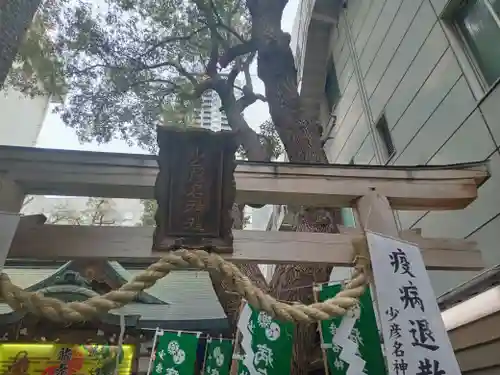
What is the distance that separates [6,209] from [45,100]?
20.6m

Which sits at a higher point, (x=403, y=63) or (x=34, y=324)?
(x=403, y=63)

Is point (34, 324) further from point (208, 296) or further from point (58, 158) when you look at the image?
point (58, 158)

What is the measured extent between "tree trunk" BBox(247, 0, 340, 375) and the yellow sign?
2.80 m

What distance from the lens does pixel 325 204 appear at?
3561 millimetres

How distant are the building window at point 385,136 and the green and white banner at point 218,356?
439cm

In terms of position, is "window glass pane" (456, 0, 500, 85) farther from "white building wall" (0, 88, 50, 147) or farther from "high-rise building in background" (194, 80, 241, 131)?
"white building wall" (0, 88, 50, 147)

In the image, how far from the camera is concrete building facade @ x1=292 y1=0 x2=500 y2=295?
452 cm

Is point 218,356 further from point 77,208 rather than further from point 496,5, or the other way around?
point 77,208

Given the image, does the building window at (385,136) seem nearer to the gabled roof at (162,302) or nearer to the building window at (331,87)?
the building window at (331,87)

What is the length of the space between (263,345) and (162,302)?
303 cm

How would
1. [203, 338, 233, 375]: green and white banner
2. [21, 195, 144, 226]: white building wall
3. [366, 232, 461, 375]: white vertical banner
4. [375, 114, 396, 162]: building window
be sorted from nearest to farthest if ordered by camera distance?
[366, 232, 461, 375]: white vertical banner < [203, 338, 233, 375]: green and white banner < [375, 114, 396, 162]: building window < [21, 195, 144, 226]: white building wall

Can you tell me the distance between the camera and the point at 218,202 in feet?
9.41

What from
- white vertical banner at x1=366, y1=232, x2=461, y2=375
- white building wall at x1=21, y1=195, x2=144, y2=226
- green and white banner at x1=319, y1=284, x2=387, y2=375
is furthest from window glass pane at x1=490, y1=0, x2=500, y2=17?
white building wall at x1=21, y1=195, x2=144, y2=226

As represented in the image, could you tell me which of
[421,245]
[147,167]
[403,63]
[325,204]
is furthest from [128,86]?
[421,245]
